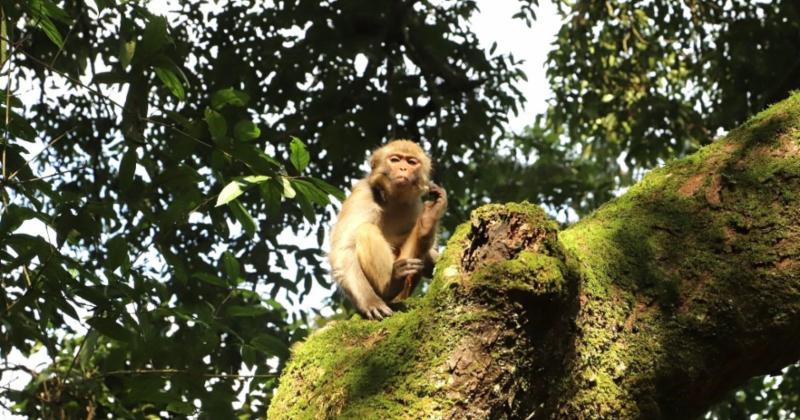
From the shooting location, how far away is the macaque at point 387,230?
6332 millimetres

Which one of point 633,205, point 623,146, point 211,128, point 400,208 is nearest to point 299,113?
point 400,208

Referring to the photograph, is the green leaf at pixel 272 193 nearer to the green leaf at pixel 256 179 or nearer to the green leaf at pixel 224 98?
the green leaf at pixel 256 179

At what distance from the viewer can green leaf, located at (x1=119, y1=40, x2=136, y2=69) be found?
4332 millimetres

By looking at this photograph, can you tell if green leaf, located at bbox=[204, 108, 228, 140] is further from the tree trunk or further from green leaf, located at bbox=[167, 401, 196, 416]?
green leaf, located at bbox=[167, 401, 196, 416]

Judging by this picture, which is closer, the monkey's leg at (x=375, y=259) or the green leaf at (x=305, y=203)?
the green leaf at (x=305, y=203)

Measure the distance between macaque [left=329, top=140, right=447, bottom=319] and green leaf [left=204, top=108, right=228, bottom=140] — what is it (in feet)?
5.80

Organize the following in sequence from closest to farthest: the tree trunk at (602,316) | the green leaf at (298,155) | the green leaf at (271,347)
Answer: the tree trunk at (602,316)
the green leaf at (298,155)
the green leaf at (271,347)

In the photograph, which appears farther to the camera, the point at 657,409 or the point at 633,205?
the point at 633,205

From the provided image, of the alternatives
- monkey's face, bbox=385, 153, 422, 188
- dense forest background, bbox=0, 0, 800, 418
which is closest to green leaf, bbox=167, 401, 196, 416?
dense forest background, bbox=0, 0, 800, 418

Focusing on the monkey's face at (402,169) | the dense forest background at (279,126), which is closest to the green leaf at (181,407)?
the dense forest background at (279,126)

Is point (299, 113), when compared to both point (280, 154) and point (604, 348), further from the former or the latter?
point (604, 348)

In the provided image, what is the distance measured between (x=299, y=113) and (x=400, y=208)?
3626mm

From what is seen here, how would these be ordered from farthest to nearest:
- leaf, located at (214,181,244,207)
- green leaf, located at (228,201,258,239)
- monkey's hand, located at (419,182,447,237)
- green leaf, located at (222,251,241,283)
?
monkey's hand, located at (419,182,447,237) → green leaf, located at (222,251,241,283) → green leaf, located at (228,201,258,239) → leaf, located at (214,181,244,207)

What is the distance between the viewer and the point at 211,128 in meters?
4.26
